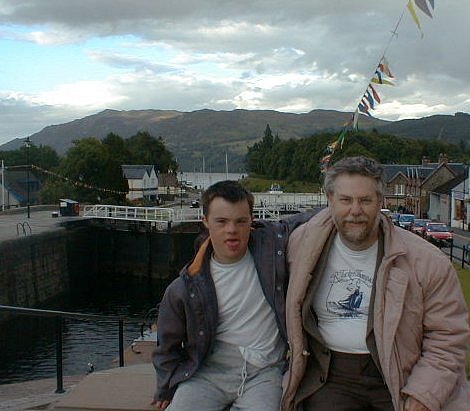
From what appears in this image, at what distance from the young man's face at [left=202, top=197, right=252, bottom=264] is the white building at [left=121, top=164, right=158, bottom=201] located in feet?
224

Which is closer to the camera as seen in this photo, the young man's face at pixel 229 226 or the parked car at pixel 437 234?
the young man's face at pixel 229 226

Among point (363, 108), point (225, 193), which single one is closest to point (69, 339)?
point (363, 108)

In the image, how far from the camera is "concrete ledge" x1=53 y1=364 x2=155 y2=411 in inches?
151

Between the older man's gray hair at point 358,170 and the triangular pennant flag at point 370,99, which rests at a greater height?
the triangular pennant flag at point 370,99

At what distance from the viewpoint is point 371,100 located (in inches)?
569

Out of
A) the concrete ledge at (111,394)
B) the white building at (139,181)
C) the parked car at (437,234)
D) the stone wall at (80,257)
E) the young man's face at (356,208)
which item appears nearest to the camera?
the young man's face at (356,208)

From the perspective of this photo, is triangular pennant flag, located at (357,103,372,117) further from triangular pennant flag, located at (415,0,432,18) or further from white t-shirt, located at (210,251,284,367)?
white t-shirt, located at (210,251,284,367)

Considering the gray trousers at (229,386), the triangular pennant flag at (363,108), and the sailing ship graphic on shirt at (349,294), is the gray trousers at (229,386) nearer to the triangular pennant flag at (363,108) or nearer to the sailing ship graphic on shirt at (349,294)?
the sailing ship graphic on shirt at (349,294)

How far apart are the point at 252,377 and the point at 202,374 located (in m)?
0.26

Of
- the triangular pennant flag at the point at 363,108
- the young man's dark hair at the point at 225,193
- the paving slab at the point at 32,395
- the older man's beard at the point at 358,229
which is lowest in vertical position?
the paving slab at the point at 32,395

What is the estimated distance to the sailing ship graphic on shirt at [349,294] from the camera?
10.1 feet

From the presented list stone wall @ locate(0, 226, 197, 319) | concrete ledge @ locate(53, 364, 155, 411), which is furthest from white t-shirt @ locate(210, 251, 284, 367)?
stone wall @ locate(0, 226, 197, 319)

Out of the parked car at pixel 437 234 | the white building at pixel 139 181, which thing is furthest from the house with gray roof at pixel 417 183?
the white building at pixel 139 181

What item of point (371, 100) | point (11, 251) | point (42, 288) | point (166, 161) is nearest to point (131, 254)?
point (42, 288)
